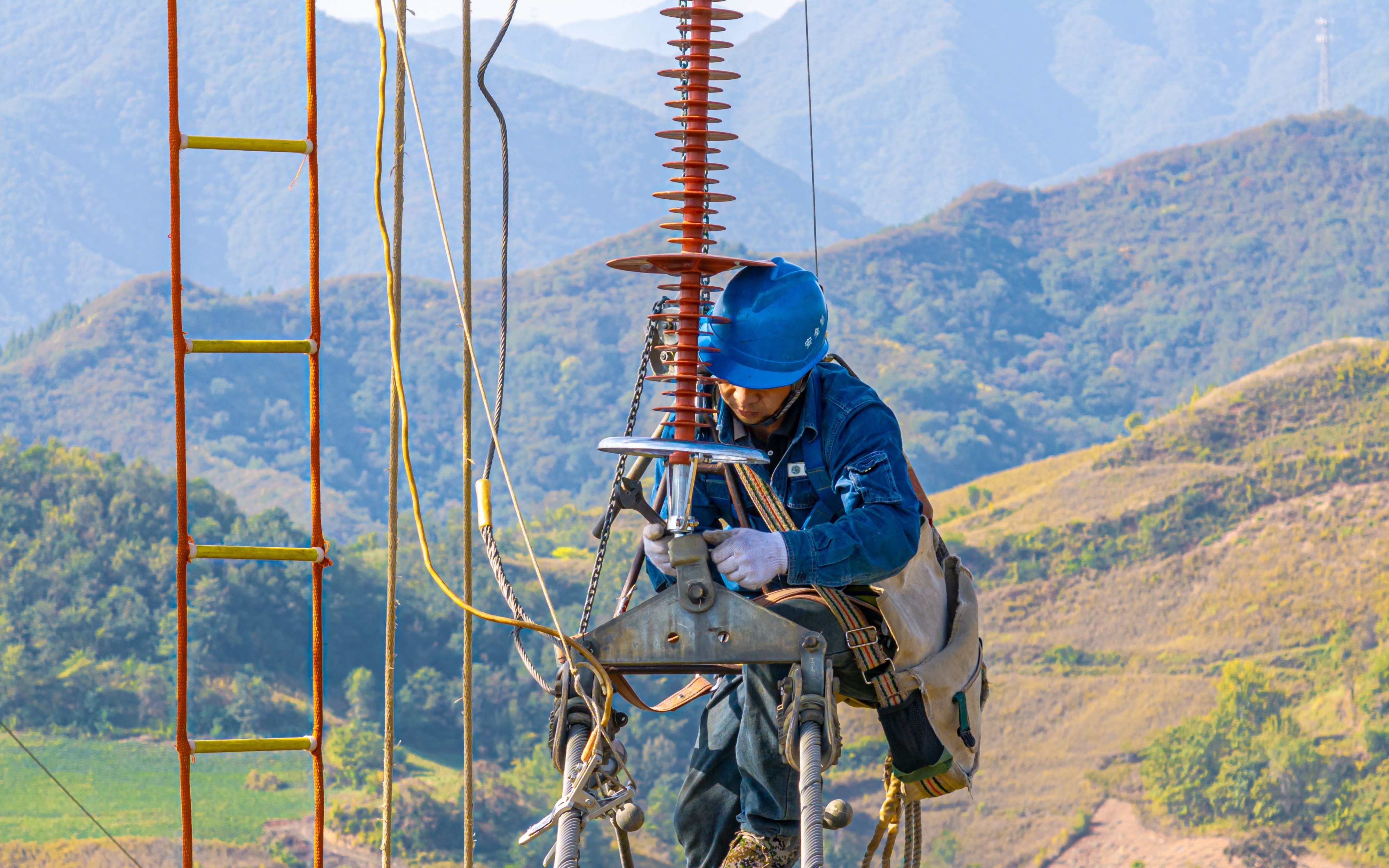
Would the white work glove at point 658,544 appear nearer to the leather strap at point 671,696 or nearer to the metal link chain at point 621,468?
the metal link chain at point 621,468

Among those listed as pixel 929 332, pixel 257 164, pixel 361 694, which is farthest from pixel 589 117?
pixel 361 694

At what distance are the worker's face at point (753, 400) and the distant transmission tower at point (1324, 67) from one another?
420ft

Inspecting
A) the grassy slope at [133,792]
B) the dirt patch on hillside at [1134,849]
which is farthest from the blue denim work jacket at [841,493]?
the grassy slope at [133,792]

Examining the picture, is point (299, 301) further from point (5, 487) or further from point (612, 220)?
point (612, 220)

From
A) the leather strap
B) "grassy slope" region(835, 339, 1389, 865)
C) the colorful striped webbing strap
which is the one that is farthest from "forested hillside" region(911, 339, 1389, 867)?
the colorful striped webbing strap

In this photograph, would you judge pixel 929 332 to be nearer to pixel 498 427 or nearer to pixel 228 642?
pixel 228 642

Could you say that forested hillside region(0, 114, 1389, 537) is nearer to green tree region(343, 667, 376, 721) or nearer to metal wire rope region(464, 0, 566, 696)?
green tree region(343, 667, 376, 721)

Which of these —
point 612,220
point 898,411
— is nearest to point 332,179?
point 612,220

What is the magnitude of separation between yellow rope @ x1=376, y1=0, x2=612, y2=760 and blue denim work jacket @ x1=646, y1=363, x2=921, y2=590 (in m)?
0.39

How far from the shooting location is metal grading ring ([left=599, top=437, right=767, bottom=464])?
282 centimetres

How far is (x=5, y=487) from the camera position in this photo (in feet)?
165

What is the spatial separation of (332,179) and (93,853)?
8554cm

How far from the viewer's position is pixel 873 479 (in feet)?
10.6

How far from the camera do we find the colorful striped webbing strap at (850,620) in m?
3.35
